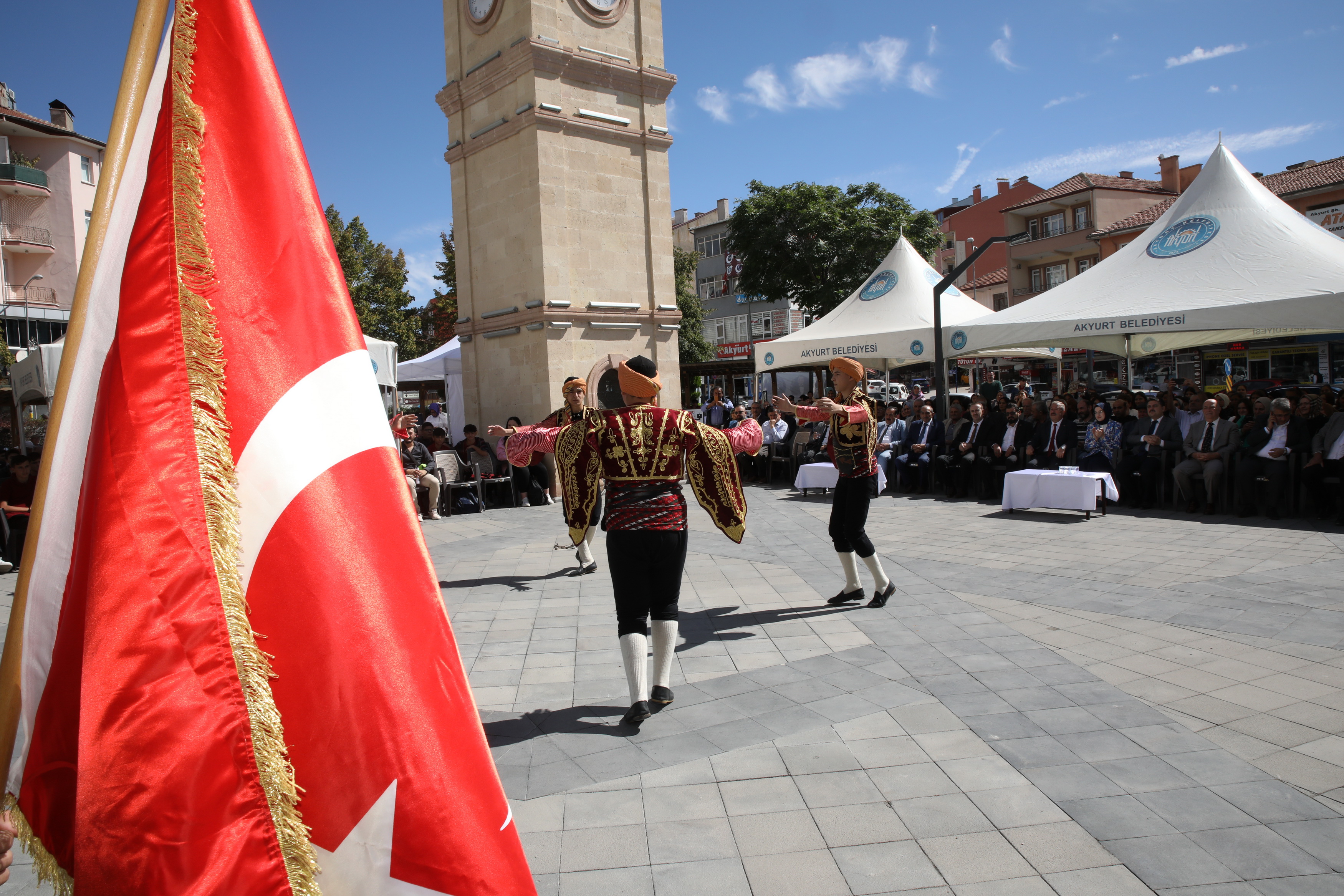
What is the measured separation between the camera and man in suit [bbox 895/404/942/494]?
1359 centimetres

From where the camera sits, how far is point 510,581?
8.22 metres

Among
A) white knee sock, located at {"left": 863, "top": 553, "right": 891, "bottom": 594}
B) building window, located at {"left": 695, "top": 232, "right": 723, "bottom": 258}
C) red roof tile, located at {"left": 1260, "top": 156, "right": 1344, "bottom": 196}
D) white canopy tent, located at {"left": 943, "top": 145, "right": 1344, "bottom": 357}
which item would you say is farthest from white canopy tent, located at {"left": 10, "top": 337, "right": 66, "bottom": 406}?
building window, located at {"left": 695, "top": 232, "right": 723, "bottom": 258}

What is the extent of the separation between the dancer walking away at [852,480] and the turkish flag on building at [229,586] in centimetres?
502

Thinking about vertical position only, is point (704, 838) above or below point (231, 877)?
below

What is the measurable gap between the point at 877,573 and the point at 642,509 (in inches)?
115

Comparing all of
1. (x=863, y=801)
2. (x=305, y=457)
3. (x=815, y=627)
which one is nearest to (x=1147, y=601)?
(x=815, y=627)

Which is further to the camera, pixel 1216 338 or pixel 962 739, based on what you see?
pixel 1216 338

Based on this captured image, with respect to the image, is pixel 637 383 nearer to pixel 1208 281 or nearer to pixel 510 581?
pixel 510 581

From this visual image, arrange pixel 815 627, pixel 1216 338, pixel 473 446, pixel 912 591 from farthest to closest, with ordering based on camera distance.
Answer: pixel 1216 338, pixel 473 446, pixel 912 591, pixel 815 627

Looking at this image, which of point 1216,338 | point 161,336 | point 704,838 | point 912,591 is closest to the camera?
point 161,336

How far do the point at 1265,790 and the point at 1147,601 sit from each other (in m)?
3.25

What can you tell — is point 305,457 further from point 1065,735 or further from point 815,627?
point 815,627

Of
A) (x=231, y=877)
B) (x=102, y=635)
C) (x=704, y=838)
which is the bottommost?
(x=704, y=838)

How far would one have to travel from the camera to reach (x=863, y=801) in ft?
11.4
